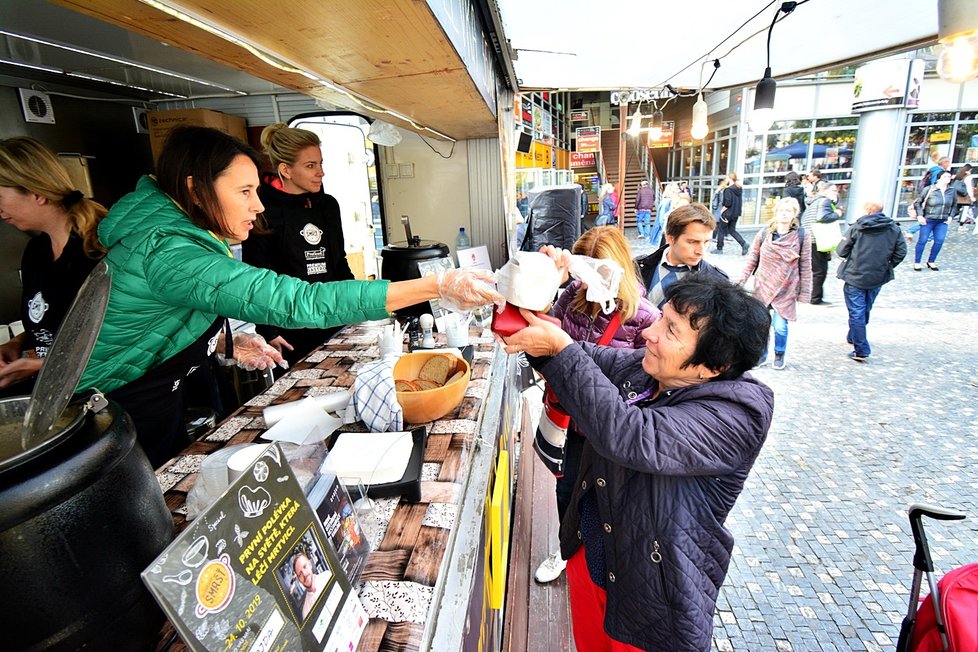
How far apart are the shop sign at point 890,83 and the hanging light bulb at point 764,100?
1036 centimetres

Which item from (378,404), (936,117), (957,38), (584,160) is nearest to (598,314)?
(378,404)

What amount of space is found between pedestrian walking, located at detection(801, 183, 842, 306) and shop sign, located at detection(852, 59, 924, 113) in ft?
22.8

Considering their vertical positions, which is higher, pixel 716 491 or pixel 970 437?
pixel 716 491

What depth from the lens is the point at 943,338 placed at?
6.01 metres

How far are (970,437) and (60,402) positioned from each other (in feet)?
18.5

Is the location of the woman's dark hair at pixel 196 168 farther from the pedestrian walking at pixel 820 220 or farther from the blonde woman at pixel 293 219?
the pedestrian walking at pixel 820 220

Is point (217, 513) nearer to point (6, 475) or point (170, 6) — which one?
point (6, 475)

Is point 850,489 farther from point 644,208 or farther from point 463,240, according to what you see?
point 644,208

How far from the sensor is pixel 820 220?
7.05 metres

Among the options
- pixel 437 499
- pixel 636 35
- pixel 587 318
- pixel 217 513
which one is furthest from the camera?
pixel 636 35

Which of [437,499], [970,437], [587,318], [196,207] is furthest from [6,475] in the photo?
[970,437]

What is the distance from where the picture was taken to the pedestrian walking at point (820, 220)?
20.3ft

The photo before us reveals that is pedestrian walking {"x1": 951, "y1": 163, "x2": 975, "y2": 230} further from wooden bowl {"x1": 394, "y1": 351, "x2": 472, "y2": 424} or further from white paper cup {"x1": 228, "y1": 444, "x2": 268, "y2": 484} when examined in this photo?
white paper cup {"x1": 228, "y1": 444, "x2": 268, "y2": 484}

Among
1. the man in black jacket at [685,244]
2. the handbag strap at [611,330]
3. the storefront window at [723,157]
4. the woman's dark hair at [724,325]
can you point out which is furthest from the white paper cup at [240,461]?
the storefront window at [723,157]
